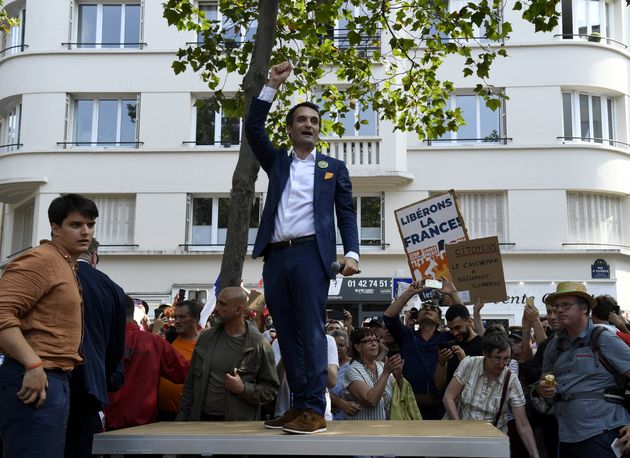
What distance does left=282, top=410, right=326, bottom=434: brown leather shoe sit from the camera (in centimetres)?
495

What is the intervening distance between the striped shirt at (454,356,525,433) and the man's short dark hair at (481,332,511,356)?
0.65 feet

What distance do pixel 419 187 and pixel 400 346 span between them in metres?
15.7

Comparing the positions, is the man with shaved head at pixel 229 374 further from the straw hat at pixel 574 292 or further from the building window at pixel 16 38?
the building window at pixel 16 38

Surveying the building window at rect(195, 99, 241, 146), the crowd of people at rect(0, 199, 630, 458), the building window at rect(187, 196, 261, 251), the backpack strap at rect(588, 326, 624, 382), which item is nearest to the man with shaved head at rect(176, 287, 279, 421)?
the crowd of people at rect(0, 199, 630, 458)

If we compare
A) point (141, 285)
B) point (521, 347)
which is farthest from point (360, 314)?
point (521, 347)

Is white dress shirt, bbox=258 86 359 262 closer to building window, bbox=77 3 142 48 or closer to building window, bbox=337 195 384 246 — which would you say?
building window, bbox=337 195 384 246

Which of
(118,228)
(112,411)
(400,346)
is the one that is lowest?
(112,411)

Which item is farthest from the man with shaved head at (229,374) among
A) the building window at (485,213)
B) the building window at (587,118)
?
the building window at (587,118)

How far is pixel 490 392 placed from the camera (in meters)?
7.07

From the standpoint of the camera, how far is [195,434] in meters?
4.89

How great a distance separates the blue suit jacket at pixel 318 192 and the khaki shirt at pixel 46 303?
4.71ft

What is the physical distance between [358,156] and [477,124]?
3.93m

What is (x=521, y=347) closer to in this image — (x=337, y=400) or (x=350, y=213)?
(x=337, y=400)

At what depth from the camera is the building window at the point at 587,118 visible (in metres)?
23.8
